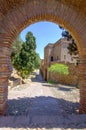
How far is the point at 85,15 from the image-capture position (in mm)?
4848

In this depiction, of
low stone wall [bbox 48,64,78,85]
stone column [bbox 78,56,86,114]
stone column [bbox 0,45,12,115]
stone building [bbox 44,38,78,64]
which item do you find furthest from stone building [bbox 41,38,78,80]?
stone column [bbox 0,45,12,115]

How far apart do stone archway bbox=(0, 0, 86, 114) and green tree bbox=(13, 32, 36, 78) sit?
55.2ft

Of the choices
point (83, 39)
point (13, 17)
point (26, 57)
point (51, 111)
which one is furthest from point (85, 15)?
point (26, 57)

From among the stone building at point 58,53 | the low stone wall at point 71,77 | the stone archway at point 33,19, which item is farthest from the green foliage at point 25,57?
the stone archway at point 33,19

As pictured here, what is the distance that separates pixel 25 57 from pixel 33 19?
676 inches

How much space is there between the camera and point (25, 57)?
71.9ft

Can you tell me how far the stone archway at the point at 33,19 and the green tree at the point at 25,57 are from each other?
55.2ft

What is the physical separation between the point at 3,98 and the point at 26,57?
17.4 metres

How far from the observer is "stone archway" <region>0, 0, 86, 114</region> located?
4.58m

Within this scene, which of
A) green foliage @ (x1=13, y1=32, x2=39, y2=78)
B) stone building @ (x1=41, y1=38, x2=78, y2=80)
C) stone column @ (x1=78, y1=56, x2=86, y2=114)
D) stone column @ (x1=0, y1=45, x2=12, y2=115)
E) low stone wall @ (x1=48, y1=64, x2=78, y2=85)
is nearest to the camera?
stone column @ (x1=0, y1=45, x2=12, y2=115)

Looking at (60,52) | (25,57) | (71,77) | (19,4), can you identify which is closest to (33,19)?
(19,4)

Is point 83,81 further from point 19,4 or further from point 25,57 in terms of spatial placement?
point 25,57

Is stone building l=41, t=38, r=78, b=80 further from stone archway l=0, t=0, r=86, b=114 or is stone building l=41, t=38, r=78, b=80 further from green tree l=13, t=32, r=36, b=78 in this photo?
stone archway l=0, t=0, r=86, b=114

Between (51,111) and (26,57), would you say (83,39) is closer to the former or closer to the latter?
(51,111)
